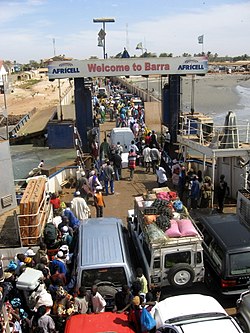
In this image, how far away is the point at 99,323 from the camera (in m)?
7.20

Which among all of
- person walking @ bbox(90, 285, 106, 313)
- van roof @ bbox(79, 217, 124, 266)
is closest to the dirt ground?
van roof @ bbox(79, 217, 124, 266)

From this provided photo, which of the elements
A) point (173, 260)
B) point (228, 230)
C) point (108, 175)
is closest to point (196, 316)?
point (173, 260)

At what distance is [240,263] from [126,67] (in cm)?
1209

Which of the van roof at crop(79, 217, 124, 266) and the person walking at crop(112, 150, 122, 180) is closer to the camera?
the van roof at crop(79, 217, 124, 266)

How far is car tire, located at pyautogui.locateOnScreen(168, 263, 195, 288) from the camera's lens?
8609 millimetres

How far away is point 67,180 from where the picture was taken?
1659 cm

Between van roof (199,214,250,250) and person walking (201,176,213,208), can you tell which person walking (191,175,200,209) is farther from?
van roof (199,214,250,250)

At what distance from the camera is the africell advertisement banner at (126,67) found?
18.4 meters

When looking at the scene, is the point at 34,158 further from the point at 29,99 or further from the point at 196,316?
the point at 29,99

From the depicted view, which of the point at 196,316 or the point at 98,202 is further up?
the point at 98,202

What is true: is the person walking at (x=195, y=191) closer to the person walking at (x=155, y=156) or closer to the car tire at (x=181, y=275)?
the person walking at (x=155, y=156)

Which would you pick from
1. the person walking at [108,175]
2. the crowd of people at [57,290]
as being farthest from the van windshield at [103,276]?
the person walking at [108,175]

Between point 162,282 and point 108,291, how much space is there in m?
1.32

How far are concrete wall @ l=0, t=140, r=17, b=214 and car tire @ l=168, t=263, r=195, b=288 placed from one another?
6.27 metres
